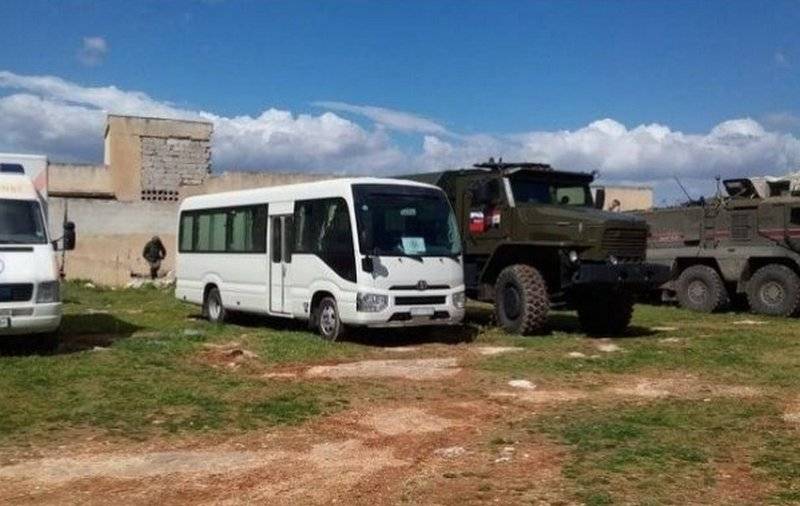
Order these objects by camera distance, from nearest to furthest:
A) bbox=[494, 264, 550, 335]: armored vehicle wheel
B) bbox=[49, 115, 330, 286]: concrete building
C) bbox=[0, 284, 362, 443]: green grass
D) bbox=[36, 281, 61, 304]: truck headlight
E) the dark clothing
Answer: bbox=[0, 284, 362, 443]: green grass, bbox=[36, 281, 61, 304]: truck headlight, bbox=[494, 264, 550, 335]: armored vehicle wheel, the dark clothing, bbox=[49, 115, 330, 286]: concrete building

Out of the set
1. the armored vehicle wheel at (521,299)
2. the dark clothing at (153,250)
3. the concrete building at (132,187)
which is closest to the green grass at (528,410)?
the armored vehicle wheel at (521,299)

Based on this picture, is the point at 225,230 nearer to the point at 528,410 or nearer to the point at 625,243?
the point at 625,243

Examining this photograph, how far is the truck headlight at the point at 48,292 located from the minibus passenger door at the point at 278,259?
3.74 metres

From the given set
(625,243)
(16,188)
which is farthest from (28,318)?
(625,243)

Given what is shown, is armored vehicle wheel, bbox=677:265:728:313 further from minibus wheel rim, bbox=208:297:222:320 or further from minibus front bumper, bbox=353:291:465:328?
minibus wheel rim, bbox=208:297:222:320

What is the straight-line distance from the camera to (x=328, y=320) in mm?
12742

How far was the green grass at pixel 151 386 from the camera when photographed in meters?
7.42

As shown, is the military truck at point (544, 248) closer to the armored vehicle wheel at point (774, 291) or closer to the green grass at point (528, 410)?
the green grass at point (528, 410)

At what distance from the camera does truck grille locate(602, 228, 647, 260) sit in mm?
12508

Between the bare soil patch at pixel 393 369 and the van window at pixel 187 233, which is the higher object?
the van window at pixel 187 233

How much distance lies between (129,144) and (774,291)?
22447 mm

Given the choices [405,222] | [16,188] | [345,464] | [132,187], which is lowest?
[345,464]

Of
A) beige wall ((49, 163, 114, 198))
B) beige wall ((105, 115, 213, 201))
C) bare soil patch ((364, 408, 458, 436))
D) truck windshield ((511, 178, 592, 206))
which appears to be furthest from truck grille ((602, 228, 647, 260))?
beige wall ((49, 163, 114, 198))

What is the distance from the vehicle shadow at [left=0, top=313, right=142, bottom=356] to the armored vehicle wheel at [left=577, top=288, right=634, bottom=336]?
23.6 ft
